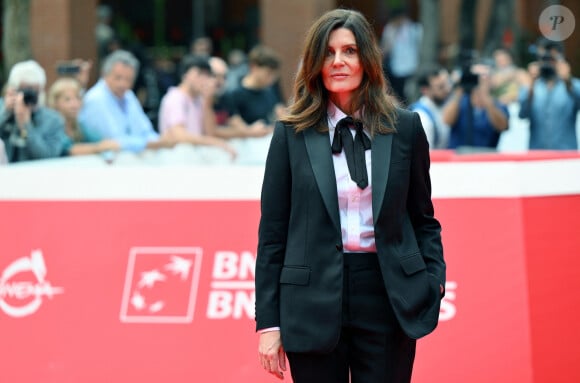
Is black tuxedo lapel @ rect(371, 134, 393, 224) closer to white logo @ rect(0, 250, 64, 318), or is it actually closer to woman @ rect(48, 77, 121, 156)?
white logo @ rect(0, 250, 64, 318)

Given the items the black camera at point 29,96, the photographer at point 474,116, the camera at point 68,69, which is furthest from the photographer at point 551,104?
the black camera at point 29,96

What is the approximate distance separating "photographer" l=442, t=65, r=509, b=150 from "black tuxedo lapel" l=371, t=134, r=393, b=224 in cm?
807

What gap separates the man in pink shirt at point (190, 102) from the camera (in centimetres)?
1191

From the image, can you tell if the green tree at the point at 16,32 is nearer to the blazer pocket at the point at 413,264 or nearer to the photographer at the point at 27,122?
the photographer at the point at 27,122

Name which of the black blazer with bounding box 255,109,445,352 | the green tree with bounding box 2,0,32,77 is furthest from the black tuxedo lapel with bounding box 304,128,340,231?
the green tree with bounding box 2,0,32,77

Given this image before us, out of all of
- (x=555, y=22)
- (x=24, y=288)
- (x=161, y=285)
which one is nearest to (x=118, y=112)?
(x=555, y=22)

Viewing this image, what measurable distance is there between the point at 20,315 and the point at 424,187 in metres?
3.14

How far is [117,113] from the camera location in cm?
1164

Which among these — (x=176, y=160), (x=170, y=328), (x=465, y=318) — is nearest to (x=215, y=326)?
(x=170, y=328)

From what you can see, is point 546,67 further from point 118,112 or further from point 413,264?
point 413,264

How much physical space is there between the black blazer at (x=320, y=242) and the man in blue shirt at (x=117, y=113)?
7.18 metres

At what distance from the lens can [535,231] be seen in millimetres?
6230

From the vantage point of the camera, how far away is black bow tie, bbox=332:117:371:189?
402 cm

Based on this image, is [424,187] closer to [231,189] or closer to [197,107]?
[231,189]
